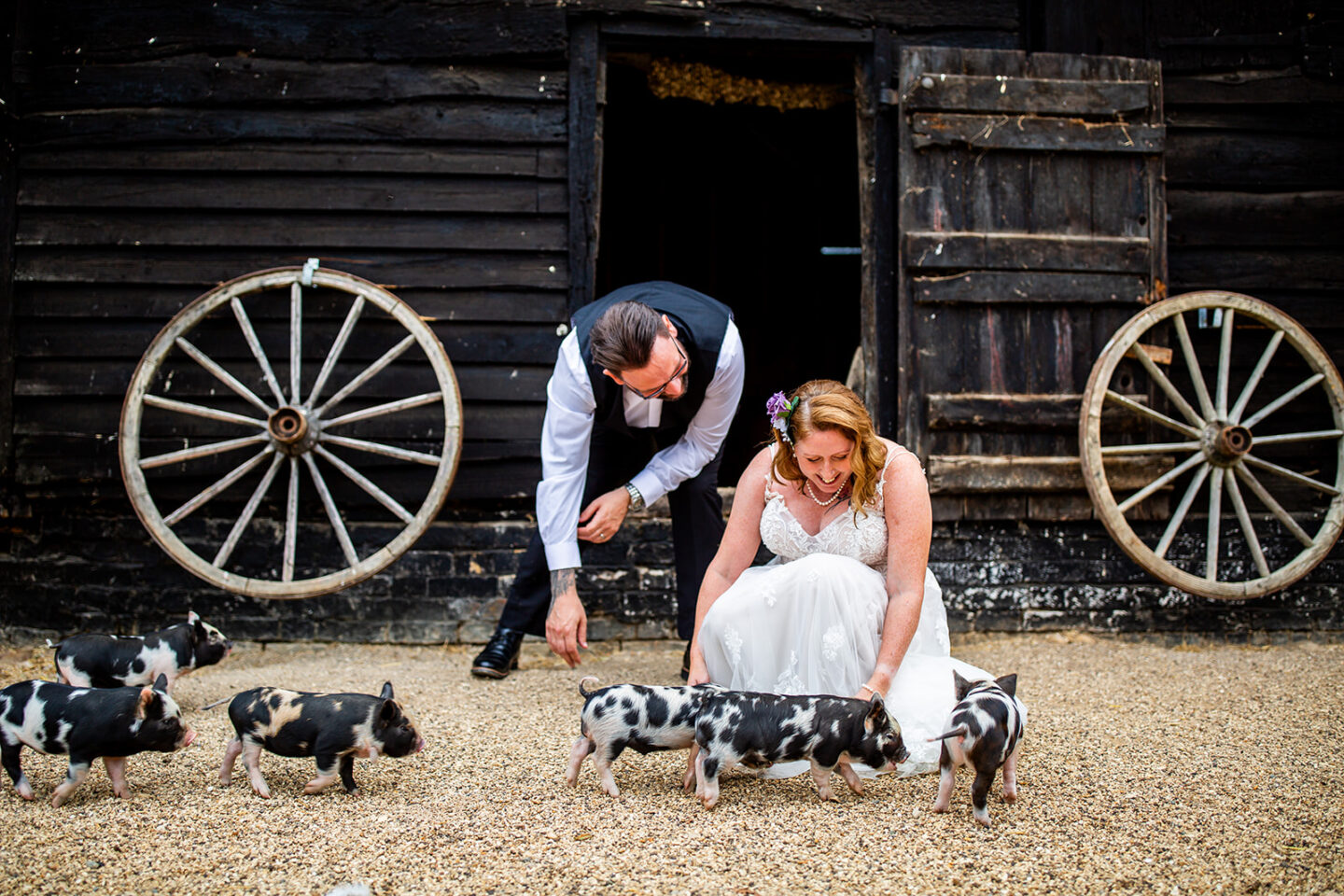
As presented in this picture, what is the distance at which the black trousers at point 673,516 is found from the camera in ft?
10.6

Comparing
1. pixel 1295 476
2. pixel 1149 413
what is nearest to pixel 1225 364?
pixel 1149 413

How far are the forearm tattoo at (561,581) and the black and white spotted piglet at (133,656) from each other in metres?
1.03

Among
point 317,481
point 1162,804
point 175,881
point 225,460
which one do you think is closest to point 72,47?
point 225,460

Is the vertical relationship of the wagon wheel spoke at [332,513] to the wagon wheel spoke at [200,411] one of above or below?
below

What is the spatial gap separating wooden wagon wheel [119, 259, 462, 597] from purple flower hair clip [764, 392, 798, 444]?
69.5 inches

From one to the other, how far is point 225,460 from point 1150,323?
401 cm

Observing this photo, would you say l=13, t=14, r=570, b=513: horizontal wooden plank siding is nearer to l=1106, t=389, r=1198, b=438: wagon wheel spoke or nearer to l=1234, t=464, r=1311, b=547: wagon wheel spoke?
l=1106, t=389, r=1198, b=438: wagon wheel spoke

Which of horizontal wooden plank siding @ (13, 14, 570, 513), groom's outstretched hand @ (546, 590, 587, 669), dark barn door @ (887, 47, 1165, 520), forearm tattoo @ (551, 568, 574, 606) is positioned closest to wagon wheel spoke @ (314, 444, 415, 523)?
horizontal wooden plank siding @ (13, 14, 570, 513)

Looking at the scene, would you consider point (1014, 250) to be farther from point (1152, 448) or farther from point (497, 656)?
point (497, 656)

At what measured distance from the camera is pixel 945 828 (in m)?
1.98

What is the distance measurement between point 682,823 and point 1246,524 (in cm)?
307

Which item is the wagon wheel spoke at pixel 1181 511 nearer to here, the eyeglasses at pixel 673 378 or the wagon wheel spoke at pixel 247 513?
the eyeglasses at pixel 673 378

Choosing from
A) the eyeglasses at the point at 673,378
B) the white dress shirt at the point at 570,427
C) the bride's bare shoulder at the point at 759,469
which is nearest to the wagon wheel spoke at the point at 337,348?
the white dress shirt at the point at 570,427


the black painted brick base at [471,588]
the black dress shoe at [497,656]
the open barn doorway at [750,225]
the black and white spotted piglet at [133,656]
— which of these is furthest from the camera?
the open barn doorway at [750,225]
